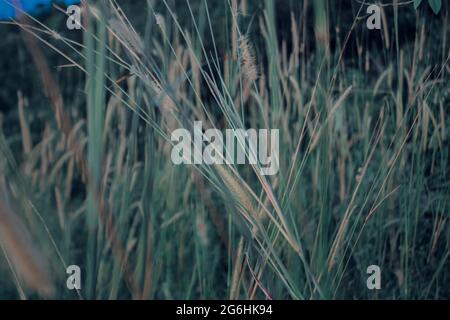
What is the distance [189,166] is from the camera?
9.91 ft

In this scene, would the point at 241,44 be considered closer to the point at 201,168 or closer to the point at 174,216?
the point at 201,168

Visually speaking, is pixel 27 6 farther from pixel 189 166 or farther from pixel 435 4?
pixel 435 4

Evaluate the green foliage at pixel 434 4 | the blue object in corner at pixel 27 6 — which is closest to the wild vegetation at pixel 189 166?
the blue object in corner at pixel 27 6

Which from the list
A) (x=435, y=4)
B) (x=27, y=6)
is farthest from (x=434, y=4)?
(x=27, y=6)

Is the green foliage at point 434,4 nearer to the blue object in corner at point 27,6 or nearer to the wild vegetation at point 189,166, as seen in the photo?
the wild vegetation at point 189,166

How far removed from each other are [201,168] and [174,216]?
0.22 m

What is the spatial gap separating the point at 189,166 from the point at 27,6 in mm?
889

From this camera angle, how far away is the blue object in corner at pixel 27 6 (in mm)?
3018

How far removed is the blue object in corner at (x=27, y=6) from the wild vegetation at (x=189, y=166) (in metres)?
0.04

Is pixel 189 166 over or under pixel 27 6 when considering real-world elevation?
under

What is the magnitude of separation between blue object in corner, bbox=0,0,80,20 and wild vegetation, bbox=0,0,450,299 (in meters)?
0.04

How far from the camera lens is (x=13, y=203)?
3.03m

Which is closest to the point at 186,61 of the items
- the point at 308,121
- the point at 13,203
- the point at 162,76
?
the point at 162,76

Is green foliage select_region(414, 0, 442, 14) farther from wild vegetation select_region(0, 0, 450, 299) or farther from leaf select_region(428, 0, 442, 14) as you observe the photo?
wild vegetation select_region(0, 0, 450, 299)
